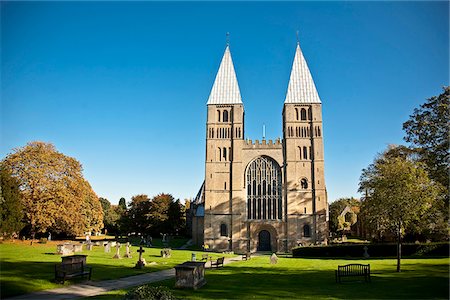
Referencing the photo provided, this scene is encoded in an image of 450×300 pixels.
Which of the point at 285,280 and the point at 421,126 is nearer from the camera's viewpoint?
the point at 285,280

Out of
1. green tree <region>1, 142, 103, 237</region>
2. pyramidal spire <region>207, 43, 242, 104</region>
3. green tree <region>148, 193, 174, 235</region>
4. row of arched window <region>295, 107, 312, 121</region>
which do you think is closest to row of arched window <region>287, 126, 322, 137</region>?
row of arched window <region>295, 107, 312, 121</region>

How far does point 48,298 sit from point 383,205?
1964 cm

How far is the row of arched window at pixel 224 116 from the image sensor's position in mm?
52062

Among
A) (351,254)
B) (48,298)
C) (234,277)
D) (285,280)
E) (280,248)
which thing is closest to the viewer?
(48,298)

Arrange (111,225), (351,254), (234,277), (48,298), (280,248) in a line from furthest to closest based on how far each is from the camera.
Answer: (111,225) < (280,248) < (351,254) < (234,277) < (48,298)

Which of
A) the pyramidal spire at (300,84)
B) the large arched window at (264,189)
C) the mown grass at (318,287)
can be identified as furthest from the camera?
the pyramidal spire at (300,84)

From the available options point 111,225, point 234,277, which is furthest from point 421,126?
point 111,225

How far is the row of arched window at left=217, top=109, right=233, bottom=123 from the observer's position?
52.1 meters

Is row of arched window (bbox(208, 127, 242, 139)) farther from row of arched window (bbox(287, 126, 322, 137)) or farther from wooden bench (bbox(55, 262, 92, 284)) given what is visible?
wooden bench (bbox(55, 262, 92, 284))

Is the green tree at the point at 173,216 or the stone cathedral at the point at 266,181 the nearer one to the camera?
the stone cathedral at the point at 266,181

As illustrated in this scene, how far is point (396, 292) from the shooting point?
47.3 ft

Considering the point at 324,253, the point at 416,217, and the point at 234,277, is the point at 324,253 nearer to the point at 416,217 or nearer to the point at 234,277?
the point at 416,217

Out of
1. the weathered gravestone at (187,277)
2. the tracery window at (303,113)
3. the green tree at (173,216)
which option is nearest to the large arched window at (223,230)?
the green tree at (173,216)

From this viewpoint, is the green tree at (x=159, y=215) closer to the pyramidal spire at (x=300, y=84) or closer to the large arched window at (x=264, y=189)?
the large arched window at (x=264, y=189)
